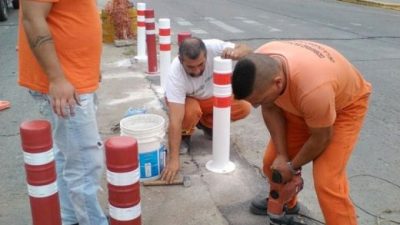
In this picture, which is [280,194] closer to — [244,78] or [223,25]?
[244,78]

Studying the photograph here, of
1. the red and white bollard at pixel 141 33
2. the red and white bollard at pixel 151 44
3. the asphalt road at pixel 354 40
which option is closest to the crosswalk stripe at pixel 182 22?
the asphalt road at pixel 354 40

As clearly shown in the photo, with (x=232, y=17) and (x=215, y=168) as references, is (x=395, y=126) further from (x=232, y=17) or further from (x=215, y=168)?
(x=232, y=17)

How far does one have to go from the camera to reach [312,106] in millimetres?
2479

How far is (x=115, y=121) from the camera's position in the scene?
531 cm

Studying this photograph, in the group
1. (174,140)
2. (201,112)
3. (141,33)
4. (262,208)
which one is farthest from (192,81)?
(141,33)

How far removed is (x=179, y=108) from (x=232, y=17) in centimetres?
1079

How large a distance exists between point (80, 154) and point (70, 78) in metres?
0.44

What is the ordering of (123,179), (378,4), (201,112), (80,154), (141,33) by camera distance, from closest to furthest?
(123,179)
(80,154)
(201,112)
(141,33)
(378,4)

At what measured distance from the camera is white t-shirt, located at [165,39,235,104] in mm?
4219

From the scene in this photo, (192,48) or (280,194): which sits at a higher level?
(192,48)

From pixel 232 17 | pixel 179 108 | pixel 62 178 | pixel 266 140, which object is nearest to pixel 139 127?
pixel 179 108

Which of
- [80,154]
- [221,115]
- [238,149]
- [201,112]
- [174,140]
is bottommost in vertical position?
[238,149]

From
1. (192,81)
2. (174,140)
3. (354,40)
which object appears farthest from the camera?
(354,40)

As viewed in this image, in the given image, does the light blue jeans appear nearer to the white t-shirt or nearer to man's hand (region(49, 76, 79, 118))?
man's hand (region(49, 76, 79, 118))
